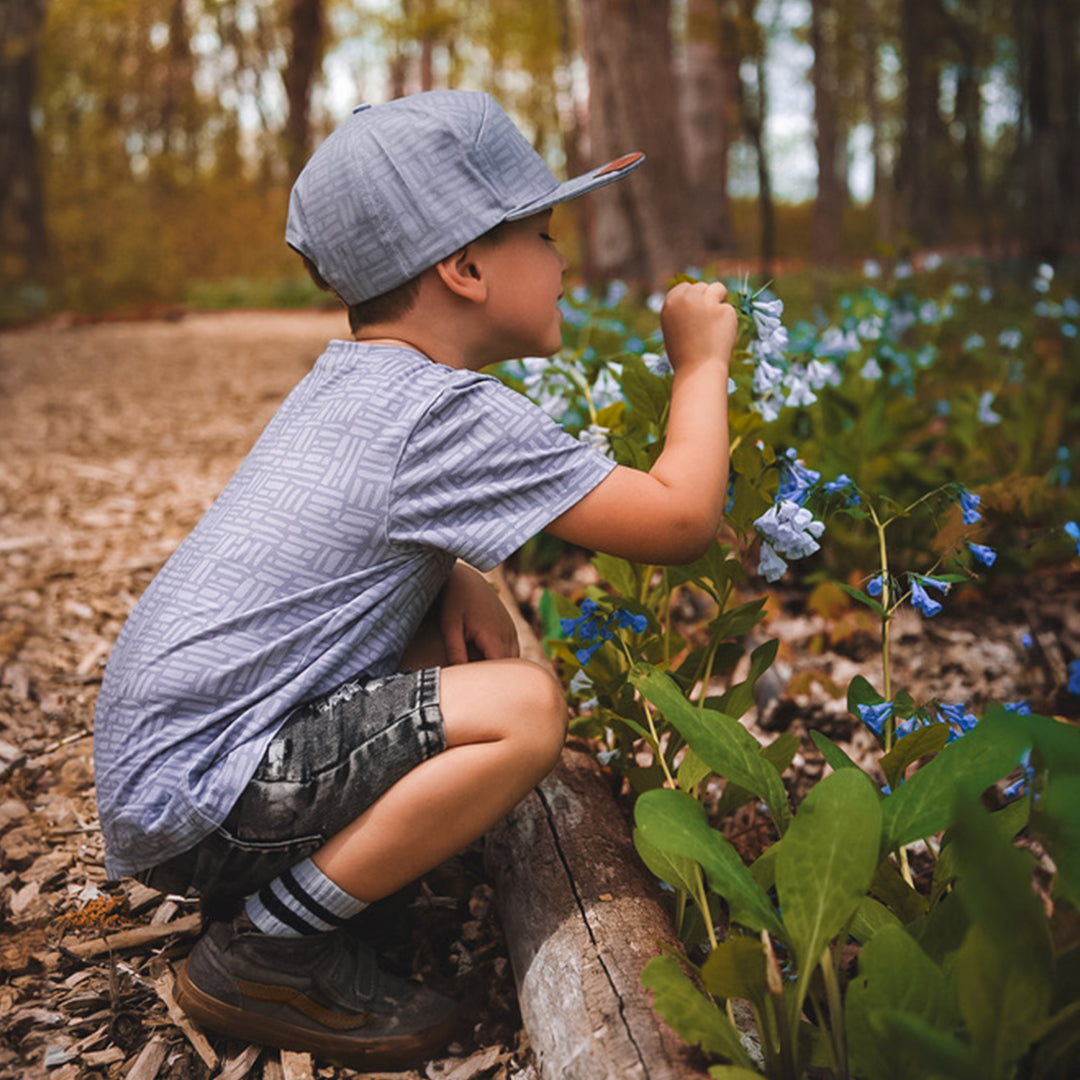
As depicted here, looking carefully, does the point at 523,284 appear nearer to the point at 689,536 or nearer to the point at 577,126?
the point at 689,536

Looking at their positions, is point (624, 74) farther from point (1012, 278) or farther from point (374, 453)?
point (374, 453)

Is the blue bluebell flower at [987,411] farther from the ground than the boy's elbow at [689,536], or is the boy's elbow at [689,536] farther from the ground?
the boy's elbow at [689,536]

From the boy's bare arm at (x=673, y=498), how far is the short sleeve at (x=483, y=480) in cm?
3

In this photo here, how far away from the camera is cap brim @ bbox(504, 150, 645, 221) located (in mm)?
1331

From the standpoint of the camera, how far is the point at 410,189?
1.31 metres

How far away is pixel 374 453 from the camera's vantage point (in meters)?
1.28

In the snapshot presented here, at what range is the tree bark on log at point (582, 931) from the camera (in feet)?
3.74

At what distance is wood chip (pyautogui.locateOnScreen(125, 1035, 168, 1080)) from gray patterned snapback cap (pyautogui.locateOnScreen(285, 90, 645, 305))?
1.05 meters

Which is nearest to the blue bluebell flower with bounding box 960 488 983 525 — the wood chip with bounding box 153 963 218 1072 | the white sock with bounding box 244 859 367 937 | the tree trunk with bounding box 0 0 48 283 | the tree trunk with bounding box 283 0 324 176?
the white sock with bounding box 244 859 367 937

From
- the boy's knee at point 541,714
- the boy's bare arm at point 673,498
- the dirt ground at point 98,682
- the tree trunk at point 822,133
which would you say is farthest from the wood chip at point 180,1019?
the tree trunk at point 822,133

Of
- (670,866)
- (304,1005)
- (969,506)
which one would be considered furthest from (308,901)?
(969,506)

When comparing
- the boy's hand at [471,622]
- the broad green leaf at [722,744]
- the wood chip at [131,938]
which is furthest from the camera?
the boy's hand at [471,622]

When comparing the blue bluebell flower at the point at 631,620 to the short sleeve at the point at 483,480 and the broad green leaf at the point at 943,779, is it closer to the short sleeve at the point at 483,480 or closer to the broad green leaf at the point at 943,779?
the short sleeve at the point at 483,480

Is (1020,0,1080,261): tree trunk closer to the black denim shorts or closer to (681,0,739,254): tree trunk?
the black denim shorts
